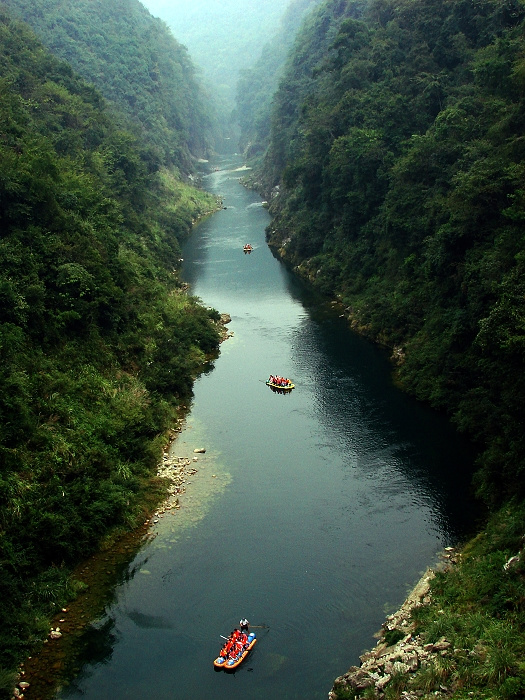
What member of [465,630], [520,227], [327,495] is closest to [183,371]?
[327,495]

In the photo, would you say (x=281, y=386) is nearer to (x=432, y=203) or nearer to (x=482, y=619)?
(x=432, y=203)

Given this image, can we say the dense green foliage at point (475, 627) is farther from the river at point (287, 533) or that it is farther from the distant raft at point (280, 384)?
the distant raft at point (280, 384)

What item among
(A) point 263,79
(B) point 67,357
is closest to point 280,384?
(B) point 67,357

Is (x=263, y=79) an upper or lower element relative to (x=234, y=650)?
upper

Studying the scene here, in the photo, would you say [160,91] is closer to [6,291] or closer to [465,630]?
[6,291]

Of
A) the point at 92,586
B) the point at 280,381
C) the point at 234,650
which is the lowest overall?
the point at 92,586

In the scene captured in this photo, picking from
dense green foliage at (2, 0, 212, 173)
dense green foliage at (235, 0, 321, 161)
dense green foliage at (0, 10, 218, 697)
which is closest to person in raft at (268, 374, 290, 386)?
dense green foliage at (0, 10, 218, 697)
